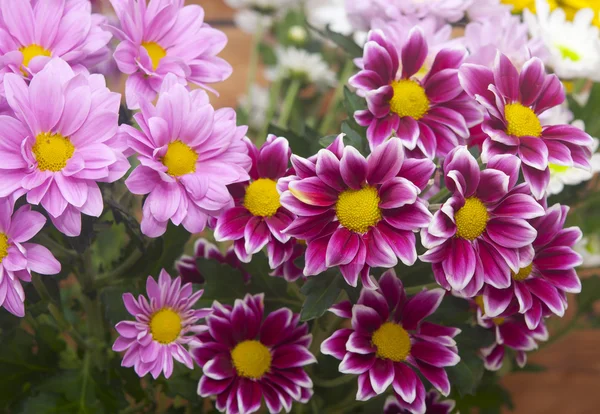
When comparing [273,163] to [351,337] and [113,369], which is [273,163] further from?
[113,369]

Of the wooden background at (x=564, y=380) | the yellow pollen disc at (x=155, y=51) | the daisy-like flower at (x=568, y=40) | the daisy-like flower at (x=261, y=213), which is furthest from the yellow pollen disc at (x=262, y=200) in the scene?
the wooden background at (x=564, y=380)

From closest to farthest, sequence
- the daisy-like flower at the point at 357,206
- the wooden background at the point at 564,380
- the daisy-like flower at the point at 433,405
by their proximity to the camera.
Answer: the daisy-like flower at the point at 357,206 < the daisy-like flower at the point at 433,405 < the wooden background at the point at 564,380

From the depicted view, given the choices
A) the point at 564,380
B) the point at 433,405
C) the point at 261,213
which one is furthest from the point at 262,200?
the point at 564,380

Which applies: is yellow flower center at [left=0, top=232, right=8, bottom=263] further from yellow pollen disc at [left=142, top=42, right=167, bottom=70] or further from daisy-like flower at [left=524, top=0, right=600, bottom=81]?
daisy-like flower at [left=524, top=0, right=600, bottom=81]

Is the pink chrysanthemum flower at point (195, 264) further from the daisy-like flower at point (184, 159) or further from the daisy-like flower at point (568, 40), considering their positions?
the daisy-like flower at point (568, 40)

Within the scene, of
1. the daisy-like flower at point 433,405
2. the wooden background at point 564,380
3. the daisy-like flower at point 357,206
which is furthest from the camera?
the wooden background at point 564,380

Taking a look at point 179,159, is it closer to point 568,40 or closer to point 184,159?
point 184,159

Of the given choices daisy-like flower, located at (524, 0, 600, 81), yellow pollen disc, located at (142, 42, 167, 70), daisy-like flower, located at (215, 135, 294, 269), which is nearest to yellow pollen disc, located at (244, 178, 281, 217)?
daisy-like flower, located at (215, 135, 294, 269)
